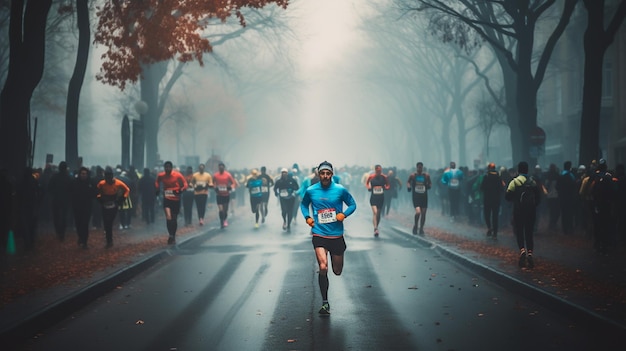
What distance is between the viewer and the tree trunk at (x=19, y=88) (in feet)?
63.1

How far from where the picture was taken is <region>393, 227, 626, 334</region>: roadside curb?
9.07 metres

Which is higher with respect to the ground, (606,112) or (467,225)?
(606,112)

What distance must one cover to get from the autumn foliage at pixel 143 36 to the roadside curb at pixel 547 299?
9.89m

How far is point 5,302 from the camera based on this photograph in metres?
10.9

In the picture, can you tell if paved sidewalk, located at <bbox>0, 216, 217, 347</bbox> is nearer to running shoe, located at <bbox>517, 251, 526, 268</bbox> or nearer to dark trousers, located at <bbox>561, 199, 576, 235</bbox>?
running shoe, located at <bbox>517, 251, 526, 268</bbox>

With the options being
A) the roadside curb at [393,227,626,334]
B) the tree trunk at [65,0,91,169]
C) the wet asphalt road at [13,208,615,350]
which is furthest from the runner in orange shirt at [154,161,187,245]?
the roadside curb at [393,227,626,334]

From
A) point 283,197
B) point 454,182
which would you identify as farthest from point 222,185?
point 454,182

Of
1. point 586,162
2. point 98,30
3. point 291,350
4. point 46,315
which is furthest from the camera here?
point 98,30

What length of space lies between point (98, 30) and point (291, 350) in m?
17.7

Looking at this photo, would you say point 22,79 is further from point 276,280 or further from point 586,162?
point 586,162

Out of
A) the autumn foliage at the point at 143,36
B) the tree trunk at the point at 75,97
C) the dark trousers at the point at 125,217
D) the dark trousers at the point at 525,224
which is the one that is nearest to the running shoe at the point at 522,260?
the dark trousers at the point at 525,224

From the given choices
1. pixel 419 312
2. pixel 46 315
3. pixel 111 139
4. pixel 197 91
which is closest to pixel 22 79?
pixel 46 315

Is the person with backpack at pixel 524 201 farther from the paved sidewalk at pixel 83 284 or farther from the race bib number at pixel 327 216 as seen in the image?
the paved sidewalk at pixel 83 284

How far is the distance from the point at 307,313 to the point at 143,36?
47.9 feet
